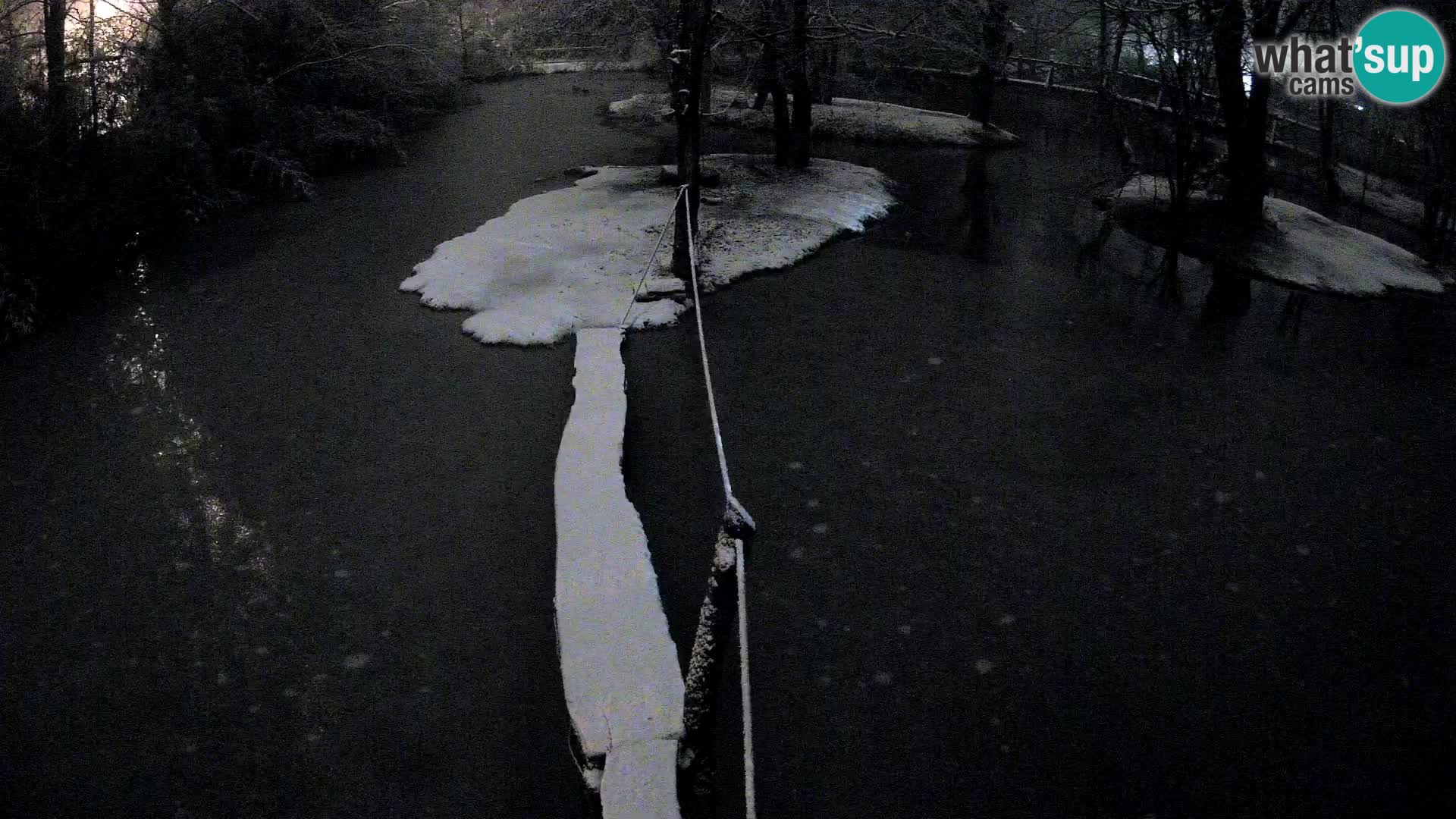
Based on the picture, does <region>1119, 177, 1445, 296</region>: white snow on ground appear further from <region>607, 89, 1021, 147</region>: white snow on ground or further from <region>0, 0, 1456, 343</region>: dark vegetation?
<region>607, 89, 1021, 147</region>: white snow on ground

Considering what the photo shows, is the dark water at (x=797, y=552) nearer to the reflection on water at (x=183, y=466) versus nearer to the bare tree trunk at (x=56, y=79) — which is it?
the reflection on water at (x=183, y=466)

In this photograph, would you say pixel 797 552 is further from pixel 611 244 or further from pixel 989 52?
pixel 989 52

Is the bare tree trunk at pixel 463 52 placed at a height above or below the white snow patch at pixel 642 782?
above

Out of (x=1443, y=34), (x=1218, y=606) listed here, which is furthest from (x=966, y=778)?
(x=1443, y=34)

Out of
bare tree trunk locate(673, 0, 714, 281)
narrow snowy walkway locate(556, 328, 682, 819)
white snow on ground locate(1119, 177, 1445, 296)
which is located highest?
bare tree trunk locate(673, 0, 714, 281)

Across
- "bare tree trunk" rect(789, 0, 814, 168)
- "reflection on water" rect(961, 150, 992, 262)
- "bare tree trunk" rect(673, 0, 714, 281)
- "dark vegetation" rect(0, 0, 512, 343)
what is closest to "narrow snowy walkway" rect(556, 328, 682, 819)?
"bare tree trunk" rect(673, 0, 714, 281)

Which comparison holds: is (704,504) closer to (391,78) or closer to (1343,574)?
(1343,574)

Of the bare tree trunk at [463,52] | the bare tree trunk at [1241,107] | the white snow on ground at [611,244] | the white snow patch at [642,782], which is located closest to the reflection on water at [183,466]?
the white snow on ground at [611,244]
